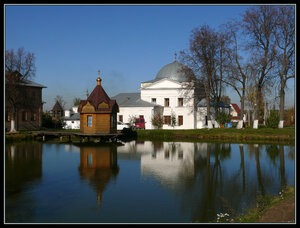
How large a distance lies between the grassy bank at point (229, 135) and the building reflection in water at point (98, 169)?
14802mm

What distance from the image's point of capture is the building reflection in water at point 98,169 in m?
13.3

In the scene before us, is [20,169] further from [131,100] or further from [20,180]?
[131,100]

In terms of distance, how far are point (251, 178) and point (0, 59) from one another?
38.4ft

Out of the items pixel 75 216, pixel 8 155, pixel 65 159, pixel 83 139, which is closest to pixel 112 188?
pixel 75 216

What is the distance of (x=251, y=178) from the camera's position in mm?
14508

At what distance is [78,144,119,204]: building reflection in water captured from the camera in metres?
13.3

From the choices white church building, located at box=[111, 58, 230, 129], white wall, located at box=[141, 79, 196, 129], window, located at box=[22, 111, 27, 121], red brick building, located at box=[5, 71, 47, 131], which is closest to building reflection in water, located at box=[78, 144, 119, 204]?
red brick building, located at box=[5, 71, 47, 131]

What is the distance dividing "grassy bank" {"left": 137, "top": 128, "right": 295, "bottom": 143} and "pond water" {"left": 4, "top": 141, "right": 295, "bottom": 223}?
9.20 m

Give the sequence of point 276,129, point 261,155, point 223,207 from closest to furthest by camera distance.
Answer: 1. point 223,207
2. point 261,155
3. point 276,129

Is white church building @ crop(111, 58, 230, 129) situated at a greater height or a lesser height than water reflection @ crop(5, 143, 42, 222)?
greater

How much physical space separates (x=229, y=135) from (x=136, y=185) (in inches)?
873

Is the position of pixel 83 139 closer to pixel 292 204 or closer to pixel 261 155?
pixel 261 155

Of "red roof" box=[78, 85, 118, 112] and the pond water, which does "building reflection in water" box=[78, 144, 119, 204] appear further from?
"red roof" box=[78, 85, 118, 112]

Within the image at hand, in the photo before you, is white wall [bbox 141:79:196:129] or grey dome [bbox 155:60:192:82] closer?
white wall [bbox 141:79:196:129]
